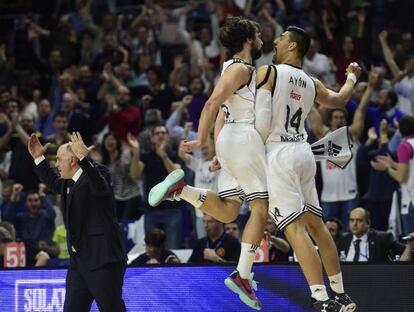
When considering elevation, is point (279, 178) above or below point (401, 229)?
above

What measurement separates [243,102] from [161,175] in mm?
5736

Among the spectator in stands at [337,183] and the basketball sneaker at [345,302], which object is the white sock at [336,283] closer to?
the basketball sneaker at [345,302]

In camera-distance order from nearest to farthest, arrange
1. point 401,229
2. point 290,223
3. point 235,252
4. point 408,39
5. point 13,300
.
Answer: point 290,223 → point 13,300 → point 235,252 → point 401,229 → point 408,39

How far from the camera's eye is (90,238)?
917 cm

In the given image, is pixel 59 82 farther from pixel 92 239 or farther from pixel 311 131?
pixel 92 239

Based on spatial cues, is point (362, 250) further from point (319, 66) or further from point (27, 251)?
point (319, 66)

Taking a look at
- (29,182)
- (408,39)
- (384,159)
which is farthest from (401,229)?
(29,182)

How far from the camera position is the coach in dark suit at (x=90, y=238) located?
903 centimetres

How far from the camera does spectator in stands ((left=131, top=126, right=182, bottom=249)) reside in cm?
1459

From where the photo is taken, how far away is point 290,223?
8977 millimetres

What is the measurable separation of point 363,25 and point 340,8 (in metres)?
0.76

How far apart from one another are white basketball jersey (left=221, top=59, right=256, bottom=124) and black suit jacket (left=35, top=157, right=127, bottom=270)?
47.9 inches

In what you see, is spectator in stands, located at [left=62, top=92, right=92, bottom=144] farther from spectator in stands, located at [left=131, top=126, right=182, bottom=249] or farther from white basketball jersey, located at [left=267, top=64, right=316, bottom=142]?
white basketball jersey, located at [left=267, top=64, right=316, bottom=142]

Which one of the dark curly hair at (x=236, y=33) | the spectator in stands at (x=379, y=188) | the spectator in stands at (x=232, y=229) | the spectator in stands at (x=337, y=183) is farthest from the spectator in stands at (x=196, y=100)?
the dark curly hair at (x=236, y=33)
